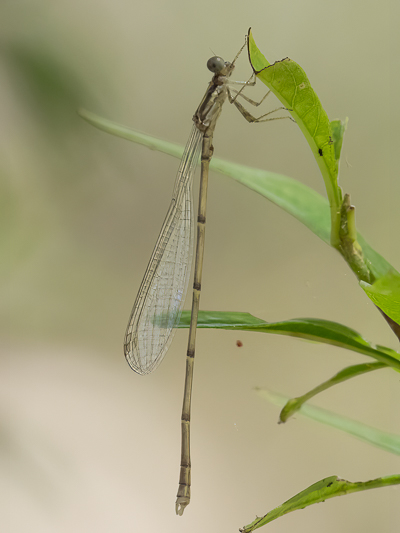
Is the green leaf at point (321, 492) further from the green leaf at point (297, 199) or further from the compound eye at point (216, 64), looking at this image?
the compound eye at point (216, 64)

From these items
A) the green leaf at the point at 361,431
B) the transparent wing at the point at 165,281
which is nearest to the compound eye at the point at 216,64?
the transparent wing at the point at 165,281

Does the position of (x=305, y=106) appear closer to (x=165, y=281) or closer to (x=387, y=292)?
(x=387, y=292)

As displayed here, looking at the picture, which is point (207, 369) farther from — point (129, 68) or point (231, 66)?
point (129, 68)

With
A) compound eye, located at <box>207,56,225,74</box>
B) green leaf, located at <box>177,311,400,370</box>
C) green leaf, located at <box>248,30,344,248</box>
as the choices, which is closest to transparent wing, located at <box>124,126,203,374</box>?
compound eye, located at <box>207,56,225,74</box>

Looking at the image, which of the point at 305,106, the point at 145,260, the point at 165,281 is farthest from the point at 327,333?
the point at 145,260

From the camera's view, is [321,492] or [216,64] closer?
[321,492]

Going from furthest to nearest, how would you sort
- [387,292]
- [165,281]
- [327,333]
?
[165,281] < [327,333] < [387,292]

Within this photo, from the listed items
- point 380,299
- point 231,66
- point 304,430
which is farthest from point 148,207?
point 380,299
